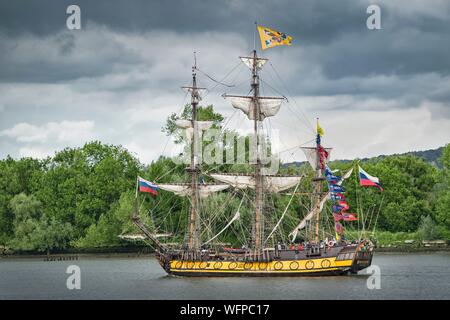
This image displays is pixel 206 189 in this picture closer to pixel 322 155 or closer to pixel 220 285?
pixel 322 155

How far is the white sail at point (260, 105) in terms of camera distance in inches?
3824

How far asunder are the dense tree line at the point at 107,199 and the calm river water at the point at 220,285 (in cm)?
2900

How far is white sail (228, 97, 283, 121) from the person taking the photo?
97125 millimetres

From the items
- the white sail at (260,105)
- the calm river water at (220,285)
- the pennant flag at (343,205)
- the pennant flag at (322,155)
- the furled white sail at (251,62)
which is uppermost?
the furled white sail at (251,62)

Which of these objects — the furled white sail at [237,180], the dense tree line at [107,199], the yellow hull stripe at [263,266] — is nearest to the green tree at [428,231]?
the dense tree line at [107,199]

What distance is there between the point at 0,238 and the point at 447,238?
7585 cm

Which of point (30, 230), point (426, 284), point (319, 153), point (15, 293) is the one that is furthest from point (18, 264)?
point (426, 284)

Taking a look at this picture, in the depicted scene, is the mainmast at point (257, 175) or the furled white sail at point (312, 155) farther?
the furled white sail at point (312, 155)

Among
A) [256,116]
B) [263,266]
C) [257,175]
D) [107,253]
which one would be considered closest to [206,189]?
[257,175]

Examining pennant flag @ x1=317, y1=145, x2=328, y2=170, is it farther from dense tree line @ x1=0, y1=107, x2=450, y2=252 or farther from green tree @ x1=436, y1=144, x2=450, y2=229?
green tree @ x1=436, y1=144, x2=450, y2=229

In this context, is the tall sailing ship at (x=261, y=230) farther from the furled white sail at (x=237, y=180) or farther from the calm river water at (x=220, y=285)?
the calm river water at (x=220, y=285)

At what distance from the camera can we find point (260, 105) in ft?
319

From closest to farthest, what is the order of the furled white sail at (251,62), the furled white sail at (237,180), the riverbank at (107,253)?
the furled white sail at (251,62) < the furled white sail at (237,180) < the riverbank at (107,253)
